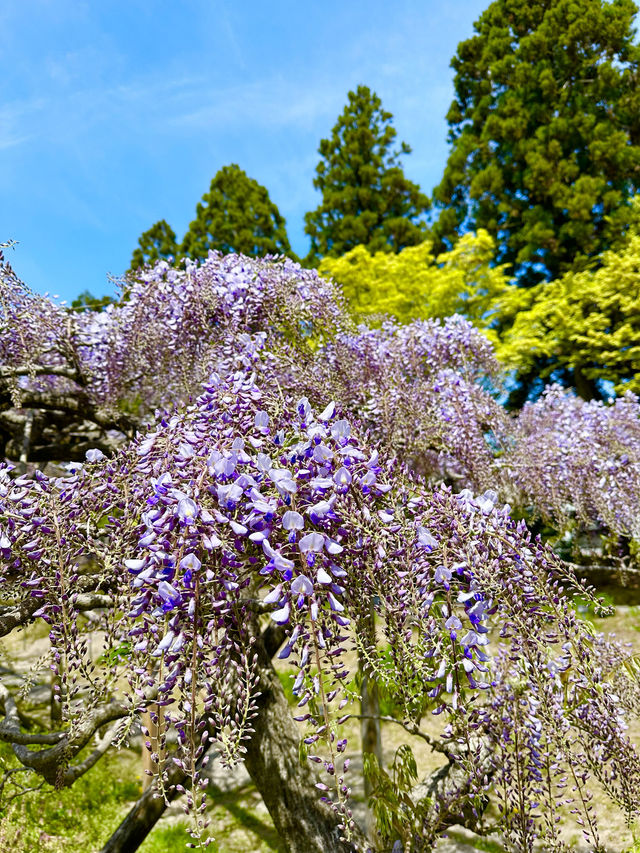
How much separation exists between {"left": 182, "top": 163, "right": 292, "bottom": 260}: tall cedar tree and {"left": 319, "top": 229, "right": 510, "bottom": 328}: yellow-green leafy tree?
6.24 m

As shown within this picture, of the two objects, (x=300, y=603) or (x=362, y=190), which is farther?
(x=362, y=190)

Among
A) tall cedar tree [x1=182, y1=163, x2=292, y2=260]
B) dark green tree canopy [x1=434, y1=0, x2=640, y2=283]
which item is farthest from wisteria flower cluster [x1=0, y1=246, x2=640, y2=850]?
tall cedar tree [x1=182, y1=163, x2=292, y2=260]

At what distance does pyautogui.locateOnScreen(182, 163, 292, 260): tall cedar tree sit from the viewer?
58.1 feet

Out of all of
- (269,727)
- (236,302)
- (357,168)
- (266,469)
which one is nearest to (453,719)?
(266,469)

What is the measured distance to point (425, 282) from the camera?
11727 millimetres

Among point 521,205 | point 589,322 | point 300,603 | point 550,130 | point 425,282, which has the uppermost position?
point 550,130

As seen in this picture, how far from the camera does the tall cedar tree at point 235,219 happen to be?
17719 millimetres

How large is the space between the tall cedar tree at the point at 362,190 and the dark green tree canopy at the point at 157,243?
5399 mm

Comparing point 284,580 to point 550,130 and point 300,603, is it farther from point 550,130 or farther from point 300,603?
point 550,130

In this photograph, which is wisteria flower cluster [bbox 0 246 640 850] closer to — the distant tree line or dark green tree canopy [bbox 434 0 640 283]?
the distant tree line

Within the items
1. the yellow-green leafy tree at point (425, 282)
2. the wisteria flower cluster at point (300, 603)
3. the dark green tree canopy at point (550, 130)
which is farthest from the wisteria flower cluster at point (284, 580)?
the dark green tree canopy at point (550, 130)

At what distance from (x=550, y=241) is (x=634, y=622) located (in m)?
10.6

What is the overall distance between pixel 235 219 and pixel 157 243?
363cm

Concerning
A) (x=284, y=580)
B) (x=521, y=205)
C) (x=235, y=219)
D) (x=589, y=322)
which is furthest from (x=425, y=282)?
(x=284, y=580)
